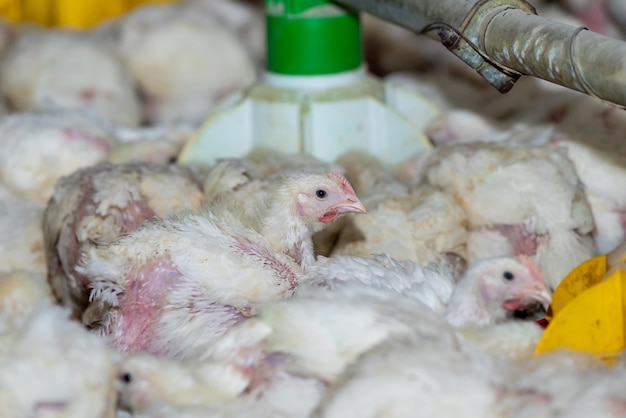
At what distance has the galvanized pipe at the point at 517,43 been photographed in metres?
1.84

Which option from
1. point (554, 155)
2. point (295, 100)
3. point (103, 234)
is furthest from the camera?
point (295, 100)

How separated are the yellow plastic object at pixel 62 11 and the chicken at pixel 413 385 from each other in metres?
2.96

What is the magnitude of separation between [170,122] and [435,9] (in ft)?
5.23

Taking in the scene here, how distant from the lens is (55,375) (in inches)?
59.5

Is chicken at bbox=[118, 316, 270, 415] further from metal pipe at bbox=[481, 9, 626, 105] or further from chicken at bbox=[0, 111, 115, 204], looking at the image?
chicken at bbox=[0, 111, 115, 204]

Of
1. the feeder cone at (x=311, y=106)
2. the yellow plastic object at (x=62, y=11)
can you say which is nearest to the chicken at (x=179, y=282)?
the feeder cone at (x=311, y=106)

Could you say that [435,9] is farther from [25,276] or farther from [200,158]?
[25,276]

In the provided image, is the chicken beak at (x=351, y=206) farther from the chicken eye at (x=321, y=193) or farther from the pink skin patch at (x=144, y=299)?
the pink skin patch at (x=144, y=299)

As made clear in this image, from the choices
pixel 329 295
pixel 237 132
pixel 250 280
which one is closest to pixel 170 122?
pixel 237 132

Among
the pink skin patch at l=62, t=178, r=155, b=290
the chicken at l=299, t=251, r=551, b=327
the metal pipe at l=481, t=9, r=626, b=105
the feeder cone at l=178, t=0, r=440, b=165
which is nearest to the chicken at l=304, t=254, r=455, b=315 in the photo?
the chicken at l=299, t=251, r=551, b=327

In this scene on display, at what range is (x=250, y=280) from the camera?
1861 mm

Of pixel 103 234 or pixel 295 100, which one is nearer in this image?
pixel 103 234

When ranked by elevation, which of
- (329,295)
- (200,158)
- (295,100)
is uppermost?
(329,295)

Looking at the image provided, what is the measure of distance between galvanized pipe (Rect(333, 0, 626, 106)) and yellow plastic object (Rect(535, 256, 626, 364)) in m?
0.37
